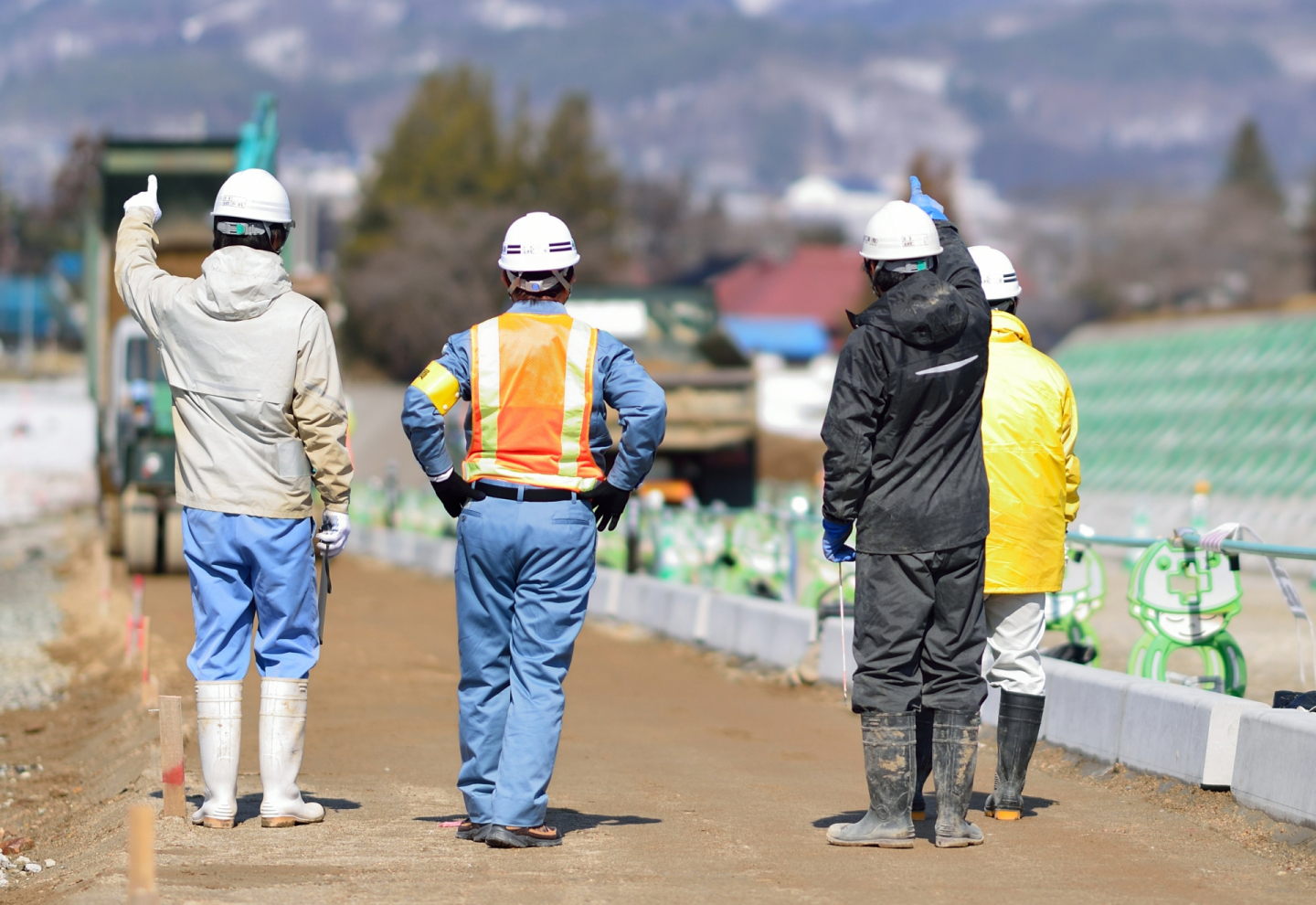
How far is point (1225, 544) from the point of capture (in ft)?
25.2

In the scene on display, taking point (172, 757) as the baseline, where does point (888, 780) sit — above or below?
above

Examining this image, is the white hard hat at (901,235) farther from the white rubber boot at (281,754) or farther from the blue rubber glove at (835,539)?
the white rubber boot at (281,754)

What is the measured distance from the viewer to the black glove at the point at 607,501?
6.03 metres

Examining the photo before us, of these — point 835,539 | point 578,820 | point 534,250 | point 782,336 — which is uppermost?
point 782,336

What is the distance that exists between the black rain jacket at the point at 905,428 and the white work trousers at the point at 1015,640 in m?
0.58

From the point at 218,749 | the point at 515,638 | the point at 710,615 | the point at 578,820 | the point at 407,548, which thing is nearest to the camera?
the point at 515,638

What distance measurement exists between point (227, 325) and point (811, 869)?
9.22ft

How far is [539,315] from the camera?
6.09 meters

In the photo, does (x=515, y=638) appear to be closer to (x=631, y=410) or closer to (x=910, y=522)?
(x=631, y=410)

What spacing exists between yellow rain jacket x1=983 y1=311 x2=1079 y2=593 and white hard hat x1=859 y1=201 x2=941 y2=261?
1.87 feet

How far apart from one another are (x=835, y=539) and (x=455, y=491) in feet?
4.39

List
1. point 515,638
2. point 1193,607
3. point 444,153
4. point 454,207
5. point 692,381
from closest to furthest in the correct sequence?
1. point 515,638
2. point 1193,607
3. point 692,381
4. point 454,207
5. point 444,153

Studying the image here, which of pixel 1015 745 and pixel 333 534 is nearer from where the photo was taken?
pixel 333 534

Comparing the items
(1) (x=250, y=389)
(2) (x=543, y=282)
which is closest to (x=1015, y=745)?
(2) (x=543, y=282)
